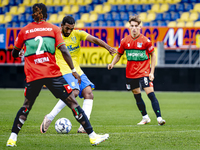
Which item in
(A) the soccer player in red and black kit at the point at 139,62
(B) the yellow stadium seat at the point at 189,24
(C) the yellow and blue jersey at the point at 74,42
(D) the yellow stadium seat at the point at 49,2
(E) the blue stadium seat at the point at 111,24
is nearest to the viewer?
(C) the yellow and blue jersey at the point at 74,42

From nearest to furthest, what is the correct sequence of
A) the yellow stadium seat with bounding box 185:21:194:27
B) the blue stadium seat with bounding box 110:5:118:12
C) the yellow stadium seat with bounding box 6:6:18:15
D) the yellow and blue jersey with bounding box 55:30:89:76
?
the yellow and blue jersey with bounding box 55:30:89:76 → the yellow stadium seat with bounding box 185:21:194:27 → the blue stadium seat with bounding box 110:5:118:12 → the yellow stadium seat with bounding box 6:6:18:15

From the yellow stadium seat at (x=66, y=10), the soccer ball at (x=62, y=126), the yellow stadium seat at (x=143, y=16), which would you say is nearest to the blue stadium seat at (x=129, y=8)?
the yellow stadium seat at (x=143, y=16)

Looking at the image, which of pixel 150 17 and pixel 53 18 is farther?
pixel 53 18

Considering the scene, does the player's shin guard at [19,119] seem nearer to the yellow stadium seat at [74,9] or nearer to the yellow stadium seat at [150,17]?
the yellow stadium seat at [150,17]

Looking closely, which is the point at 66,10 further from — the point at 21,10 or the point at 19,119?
the point at 19,119

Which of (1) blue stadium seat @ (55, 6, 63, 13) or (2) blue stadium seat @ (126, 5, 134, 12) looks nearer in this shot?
(2) blue stadium seat @ (126, 5, 134, 12)

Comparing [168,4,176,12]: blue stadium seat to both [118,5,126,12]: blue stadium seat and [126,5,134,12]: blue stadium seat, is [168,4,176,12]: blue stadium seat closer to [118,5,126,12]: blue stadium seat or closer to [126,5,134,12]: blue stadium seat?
[126,5,134,12]: blue stadium seat

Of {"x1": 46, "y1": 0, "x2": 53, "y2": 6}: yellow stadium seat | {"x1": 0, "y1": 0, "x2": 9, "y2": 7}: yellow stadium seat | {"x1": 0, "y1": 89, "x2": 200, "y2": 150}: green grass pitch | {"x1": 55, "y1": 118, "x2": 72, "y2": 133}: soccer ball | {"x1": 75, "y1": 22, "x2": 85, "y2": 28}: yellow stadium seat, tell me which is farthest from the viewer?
{"x1": 0, "y1": 0, "x2": 9, "y2": 7}: yellow stadium seat

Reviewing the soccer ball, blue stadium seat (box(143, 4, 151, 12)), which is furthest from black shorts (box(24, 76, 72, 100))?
blue stadium seat (box(143, 4, 151, 12))

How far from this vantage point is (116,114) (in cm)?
→ 851

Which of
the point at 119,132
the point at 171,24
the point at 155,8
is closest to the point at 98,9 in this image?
the point at 155,8

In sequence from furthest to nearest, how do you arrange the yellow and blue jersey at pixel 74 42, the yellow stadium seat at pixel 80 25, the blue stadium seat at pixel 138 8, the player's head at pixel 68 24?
the blue stadium seat at pixel 138 8
the yellow stadium seat at pixel 80 25
the yellow and blue jersey at pixel 74 42
the player's head at pixel 68 24

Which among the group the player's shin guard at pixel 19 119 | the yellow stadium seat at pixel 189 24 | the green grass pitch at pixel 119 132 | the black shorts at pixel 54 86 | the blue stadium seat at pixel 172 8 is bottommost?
the green grass pitch at pixel 119 132

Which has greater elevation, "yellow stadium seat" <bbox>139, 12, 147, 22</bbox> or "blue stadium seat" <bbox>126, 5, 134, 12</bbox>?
"blue stadium seat" <bbox>126, 5, 134, 12</bbox>
